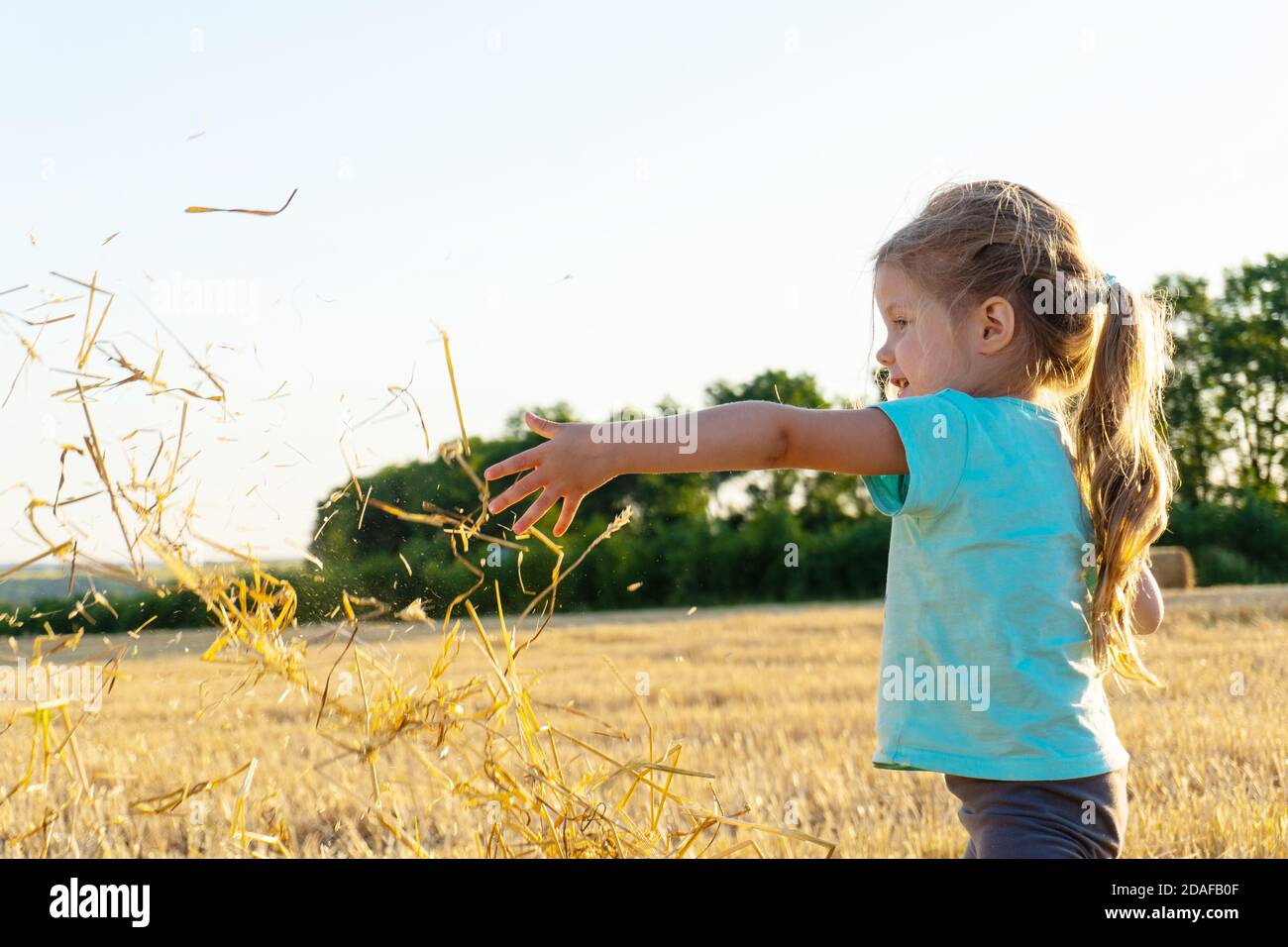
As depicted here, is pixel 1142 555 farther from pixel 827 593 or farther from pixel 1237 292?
pixel 1237 292

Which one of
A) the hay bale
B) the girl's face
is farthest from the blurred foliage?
the girl's face

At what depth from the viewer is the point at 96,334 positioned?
3059mm

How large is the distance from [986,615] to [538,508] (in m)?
0.83

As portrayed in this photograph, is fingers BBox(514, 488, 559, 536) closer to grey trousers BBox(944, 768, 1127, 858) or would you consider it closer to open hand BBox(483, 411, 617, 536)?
open hand BBox(483, 411, 617, 536)

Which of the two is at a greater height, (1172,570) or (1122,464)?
(1122,464)

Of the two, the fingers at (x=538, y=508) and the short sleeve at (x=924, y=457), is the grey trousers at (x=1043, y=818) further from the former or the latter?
the fingers at (x=538, y=508)

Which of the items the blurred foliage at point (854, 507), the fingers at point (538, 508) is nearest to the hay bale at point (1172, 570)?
the blurred foliage at point (854, 507)

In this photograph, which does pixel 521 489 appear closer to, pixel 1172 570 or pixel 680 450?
pixel 680 450

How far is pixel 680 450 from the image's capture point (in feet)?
5.89

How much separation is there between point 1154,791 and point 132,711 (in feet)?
18.0

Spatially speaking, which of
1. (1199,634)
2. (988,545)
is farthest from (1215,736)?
(1199,634)

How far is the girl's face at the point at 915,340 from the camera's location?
2.31m

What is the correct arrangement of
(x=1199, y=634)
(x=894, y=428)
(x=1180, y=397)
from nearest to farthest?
(x=894, y=428) < (x=1199, y=634) < (x=1180, y=397)

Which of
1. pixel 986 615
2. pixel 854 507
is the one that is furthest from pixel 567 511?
pixel 854 507
